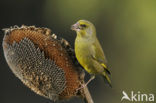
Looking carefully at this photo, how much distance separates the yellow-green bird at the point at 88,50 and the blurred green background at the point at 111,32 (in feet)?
8.96

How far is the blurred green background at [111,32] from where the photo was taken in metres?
5.29

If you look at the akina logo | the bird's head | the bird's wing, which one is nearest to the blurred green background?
the akina logo

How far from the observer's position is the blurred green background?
5.29 m

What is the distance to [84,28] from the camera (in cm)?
221

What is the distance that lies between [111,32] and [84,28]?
397 cm

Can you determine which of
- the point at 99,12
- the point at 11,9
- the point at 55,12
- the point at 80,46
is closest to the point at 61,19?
the point at 55,12

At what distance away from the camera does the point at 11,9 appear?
6.56 meters

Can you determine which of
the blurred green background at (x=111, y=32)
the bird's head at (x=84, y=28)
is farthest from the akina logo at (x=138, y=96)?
the bird's head at (x=84, y=28)

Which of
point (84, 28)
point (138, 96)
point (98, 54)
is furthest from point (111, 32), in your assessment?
point (84, 28)

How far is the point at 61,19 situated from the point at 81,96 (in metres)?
3.80

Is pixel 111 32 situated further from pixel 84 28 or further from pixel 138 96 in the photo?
pixel 84 28

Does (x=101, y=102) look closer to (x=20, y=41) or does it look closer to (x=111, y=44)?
(x=111, y=44)

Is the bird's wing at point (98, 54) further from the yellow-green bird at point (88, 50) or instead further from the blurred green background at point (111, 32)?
the blurred green background at point (111, 32)

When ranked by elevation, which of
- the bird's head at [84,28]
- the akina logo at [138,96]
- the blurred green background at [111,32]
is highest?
the bird's head at [84,28]
